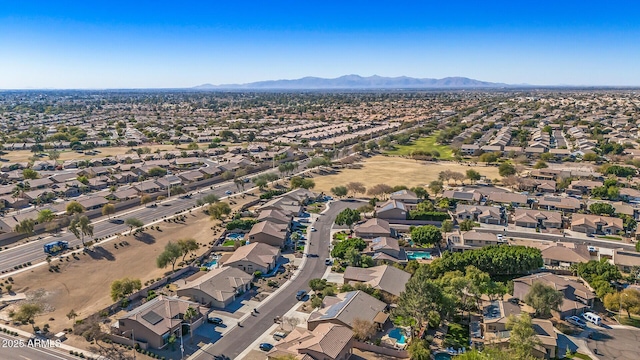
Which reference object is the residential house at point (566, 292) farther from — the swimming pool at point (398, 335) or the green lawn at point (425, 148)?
the green lawn at point (425, 148)

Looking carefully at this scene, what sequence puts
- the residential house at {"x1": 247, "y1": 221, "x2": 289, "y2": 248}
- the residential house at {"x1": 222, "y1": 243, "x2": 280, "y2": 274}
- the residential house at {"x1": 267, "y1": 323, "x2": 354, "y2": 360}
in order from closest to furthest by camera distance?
the residential house at {"x1": 267, "y1": 323, "x2": 354, "y2": 360} → the residential house at {"x1": 222, "y1": 243, "x2": 280, "y2": 274} → the residential house at {"x1": 247, "y1": 221, "x2": 289, "y2": 248}

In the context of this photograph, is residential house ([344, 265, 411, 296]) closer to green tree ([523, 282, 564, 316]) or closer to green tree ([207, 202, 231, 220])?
green tree ([523, 282, 564, 316])

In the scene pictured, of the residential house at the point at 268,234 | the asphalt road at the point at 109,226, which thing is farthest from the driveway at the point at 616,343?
the asphalt road at the point at 109,226

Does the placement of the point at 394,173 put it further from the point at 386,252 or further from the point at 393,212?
the point at 386,252

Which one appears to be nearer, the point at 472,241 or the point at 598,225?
the point at 472,241

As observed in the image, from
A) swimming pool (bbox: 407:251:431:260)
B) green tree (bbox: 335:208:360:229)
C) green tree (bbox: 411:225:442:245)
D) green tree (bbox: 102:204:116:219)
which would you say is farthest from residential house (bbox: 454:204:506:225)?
green tree (bbox: 102:204:116:219)

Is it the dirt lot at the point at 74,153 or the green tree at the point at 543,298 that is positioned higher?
the green tree at the point at 543,298

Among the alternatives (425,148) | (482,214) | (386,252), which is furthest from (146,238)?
(425,148)
